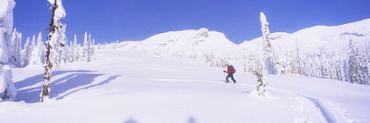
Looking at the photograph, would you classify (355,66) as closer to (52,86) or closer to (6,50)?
(52,86)

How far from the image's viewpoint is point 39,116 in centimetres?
762

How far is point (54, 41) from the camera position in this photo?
1178 centimetres

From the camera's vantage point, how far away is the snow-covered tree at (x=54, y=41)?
1156 centimetres

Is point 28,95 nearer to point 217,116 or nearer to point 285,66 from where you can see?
point 217,116

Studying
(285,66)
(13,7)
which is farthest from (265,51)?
(13,7)

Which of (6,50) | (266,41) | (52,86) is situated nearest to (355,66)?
(266,41)

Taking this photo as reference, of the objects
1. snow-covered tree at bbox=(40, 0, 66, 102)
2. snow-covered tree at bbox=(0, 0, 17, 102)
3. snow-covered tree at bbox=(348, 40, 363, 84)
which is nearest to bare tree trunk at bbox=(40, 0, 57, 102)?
snow-covered tree at bbox=(40, 0, 66, 102)

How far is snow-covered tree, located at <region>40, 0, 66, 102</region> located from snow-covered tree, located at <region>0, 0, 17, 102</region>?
4.81ft

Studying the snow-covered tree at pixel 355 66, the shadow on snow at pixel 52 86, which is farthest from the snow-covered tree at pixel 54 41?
the snow-covered tree at pixel 355 66

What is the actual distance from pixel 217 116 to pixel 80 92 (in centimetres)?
1047

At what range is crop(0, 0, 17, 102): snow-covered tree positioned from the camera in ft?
32.2

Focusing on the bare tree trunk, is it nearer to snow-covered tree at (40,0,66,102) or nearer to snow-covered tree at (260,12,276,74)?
snow-covered tree at (40,0,66,102)

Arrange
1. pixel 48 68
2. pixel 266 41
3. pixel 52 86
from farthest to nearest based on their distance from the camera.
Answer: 1. pixel 266 41
2. pixel 52 86
3. pixel 48 68

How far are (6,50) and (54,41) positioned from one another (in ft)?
6.99
